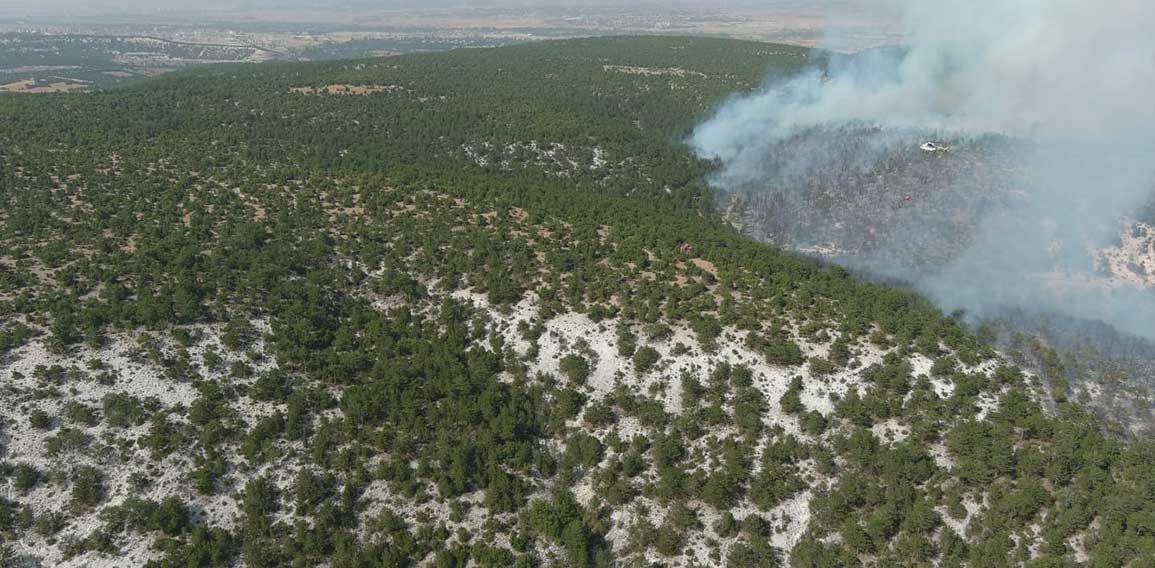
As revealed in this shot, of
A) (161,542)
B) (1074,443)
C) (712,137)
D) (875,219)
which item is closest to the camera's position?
(161,542)

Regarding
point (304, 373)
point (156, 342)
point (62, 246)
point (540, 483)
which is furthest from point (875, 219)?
point (62, 246)

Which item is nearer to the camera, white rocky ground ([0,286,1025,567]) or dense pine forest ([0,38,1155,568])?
dense pine forest ([0,38,1155,568])

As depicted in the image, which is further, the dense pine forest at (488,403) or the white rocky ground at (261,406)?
the white rocky ground at (261,406)

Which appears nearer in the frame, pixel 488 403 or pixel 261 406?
pixel 261 406

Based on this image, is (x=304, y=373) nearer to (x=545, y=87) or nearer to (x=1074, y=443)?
(x=1074, y=443)

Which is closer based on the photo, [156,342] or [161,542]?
[161,542]

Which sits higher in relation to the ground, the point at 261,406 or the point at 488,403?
the point at 261,406

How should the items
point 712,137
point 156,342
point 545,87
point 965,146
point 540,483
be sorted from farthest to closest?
1. point 545,87
2. point 712,137
3. point 965,146
4. point 156,342
5. point 540,483

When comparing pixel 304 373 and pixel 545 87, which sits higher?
pixel 545 87
